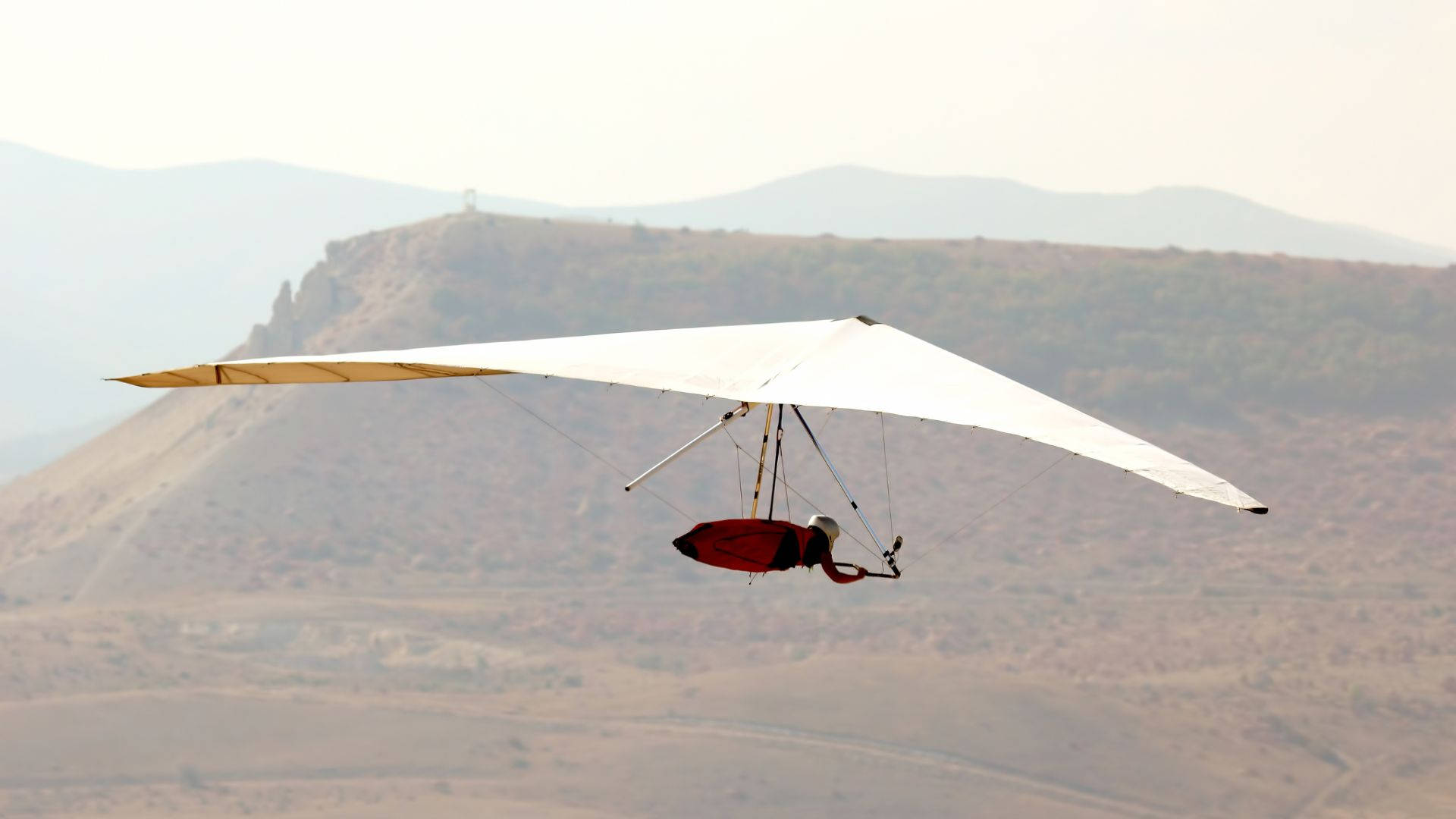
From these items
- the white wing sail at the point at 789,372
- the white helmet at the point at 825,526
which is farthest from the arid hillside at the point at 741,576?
the white helmet at the point at 825,526

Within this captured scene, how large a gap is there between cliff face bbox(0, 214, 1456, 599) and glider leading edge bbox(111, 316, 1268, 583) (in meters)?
88.5

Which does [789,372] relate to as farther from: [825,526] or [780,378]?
[825,526]

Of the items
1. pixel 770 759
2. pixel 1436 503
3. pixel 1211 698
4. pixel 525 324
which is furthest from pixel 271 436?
pixel 1436 503

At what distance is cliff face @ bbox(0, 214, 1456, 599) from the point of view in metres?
111

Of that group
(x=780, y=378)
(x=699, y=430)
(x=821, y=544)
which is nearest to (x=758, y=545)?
(x=821, y=544)

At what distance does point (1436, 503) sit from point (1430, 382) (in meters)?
19.0

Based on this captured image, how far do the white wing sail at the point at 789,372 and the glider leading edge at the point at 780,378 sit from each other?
0.07 feet

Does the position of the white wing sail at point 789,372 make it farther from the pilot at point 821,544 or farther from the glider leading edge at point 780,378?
the pilot at point 821,544

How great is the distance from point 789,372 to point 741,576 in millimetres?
89418

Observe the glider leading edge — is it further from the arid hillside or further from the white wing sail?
the arid hillside

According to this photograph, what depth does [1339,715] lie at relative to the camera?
9031cm

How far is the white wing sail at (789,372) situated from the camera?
17516mm

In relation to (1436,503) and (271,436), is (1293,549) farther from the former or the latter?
(271,436)

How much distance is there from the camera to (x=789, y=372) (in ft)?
64.3
